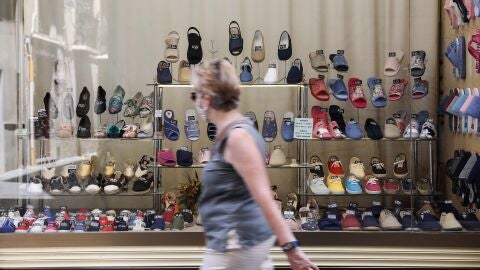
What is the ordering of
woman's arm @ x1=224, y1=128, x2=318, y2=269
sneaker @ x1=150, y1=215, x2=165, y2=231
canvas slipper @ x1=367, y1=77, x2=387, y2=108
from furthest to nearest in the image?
canvas slipper @ x1=367, y1=77, x2=387, y2=108, sneaker @ x1=150, y1=215, x2=165, y2=231, woman's arm @ x1=224, y1=128, x2=318, y2=269

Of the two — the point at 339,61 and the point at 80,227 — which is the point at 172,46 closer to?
the point at 339,61

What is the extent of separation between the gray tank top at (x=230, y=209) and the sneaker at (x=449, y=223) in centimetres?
258

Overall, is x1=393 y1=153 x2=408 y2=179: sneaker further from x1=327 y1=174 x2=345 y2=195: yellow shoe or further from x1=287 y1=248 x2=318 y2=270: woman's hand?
x1=287 y1=248 x2=318 y2=270: woman's hand

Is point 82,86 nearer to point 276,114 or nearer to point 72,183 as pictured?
point 72,183

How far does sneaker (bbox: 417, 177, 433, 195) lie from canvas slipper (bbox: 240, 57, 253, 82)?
154 centimetres

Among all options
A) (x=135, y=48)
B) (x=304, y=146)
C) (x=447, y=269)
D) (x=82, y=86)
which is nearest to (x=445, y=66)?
(x=304, y=146)

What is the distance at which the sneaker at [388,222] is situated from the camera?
490 cm

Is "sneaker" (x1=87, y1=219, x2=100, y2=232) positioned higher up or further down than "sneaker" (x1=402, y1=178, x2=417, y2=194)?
further down

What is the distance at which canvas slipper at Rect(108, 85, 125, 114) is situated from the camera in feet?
18.0

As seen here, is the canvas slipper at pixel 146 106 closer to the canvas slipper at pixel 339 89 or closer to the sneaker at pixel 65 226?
the sneaker at pixel 65 226

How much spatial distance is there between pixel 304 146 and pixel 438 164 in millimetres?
1050

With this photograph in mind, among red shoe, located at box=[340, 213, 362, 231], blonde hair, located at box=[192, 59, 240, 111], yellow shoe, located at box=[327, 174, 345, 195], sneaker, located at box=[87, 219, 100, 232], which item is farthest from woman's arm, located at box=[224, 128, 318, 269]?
→ yellow shoe, located at box=[327, 174, 345, 195]

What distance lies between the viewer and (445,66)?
5.44 metres

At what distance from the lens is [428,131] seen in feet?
17.5
